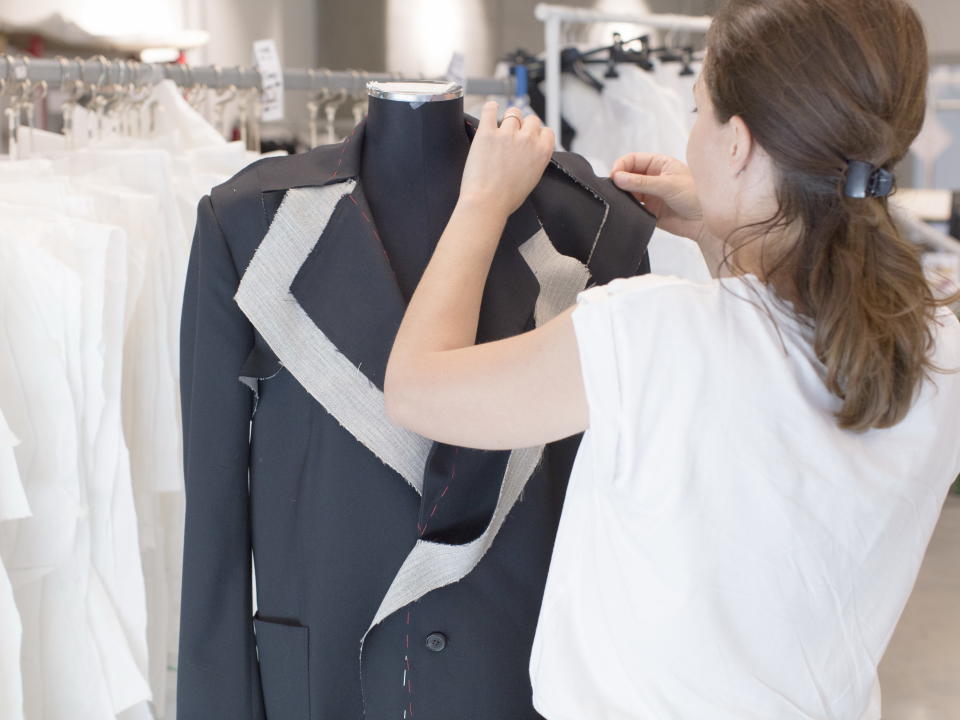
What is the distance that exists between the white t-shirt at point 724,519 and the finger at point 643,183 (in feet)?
1.00

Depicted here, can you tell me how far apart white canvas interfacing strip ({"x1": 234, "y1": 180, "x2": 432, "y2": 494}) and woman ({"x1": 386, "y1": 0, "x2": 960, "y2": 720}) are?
122 millimetres

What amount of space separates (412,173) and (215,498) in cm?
37

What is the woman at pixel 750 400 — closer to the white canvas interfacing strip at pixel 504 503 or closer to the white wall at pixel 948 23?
the white canvas interfacing strip at pixel 504 503

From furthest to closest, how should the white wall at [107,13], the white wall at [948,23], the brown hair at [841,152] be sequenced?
1. the white wall at [948,23]
2. the white wall at [107,13]
3. the brown hair at [841,152]

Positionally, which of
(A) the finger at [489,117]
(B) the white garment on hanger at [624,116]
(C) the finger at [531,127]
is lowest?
(B) the white garment on hanger at [624,116]

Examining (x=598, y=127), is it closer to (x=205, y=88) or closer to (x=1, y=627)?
(x=205, y=88)

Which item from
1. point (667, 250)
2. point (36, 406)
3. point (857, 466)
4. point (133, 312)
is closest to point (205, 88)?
point (133, 312)

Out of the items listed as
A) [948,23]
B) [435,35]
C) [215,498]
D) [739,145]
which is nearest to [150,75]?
[215,498]

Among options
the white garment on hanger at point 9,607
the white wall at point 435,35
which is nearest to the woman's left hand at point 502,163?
the white garment on hanger at point 9,607

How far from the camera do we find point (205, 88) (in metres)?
1.62

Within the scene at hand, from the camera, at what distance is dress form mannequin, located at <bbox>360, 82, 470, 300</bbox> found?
1.04 m

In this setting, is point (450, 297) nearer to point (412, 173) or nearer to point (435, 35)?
point (412, 173)

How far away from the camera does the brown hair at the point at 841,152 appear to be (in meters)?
0.77

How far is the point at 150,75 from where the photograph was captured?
1.51 meters
